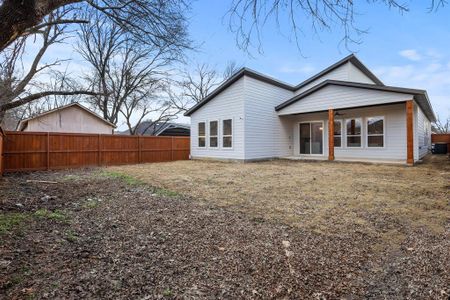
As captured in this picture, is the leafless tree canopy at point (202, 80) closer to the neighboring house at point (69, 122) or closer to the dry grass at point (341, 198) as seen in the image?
the neighboring house at point (69, 122)

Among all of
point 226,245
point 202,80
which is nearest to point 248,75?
point 226,245

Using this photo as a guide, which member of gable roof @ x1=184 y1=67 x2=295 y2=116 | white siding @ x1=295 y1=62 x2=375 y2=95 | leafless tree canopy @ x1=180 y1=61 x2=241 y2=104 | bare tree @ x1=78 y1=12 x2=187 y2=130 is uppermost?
leafless tree canopy @ x1=180 y1=61 x2=241 y2=104

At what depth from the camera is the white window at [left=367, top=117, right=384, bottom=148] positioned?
12596 millimetres

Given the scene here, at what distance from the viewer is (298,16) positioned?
311cm

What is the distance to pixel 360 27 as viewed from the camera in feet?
9.78

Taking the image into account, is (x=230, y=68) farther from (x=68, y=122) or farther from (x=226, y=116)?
(x=226, y=116)

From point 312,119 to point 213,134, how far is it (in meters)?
5.78

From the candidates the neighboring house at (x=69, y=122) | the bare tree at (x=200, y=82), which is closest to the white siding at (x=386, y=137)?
the neighboring house at (x=69, y=122)

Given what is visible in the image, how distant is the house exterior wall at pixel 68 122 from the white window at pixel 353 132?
17.9 metres

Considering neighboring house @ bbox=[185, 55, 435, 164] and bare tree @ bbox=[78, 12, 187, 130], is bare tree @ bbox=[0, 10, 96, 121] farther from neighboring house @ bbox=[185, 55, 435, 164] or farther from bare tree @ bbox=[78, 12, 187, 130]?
bare tree @ bbox=[78, 12, 187, 130]

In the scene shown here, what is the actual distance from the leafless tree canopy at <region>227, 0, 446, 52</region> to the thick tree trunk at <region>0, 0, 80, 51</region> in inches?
77.8

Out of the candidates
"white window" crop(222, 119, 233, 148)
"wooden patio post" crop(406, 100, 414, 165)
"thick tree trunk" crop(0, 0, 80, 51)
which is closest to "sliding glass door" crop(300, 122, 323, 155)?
"white window" crop(222, 119, 233, 148)

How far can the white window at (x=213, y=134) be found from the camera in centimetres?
1512

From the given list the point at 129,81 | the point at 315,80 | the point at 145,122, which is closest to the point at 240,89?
the point at 315,80
